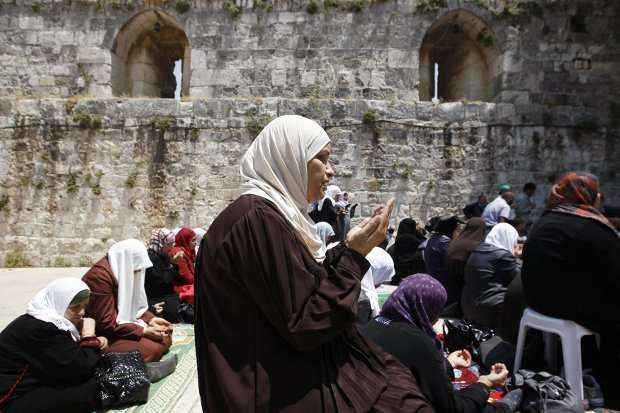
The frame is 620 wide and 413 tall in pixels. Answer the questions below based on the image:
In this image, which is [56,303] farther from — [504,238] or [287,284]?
[504,238]

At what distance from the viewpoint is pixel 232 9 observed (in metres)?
10.0

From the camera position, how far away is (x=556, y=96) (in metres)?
9.98

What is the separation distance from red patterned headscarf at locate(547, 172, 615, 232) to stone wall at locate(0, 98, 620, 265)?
613cm

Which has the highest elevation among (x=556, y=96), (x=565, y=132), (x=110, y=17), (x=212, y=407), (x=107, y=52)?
(x=110, y=17)

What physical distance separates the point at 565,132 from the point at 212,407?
10.1 metres

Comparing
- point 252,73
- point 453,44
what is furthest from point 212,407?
point 453,44

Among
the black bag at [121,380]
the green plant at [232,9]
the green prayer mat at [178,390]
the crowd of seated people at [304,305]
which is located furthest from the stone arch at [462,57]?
the black bag at [121,380]

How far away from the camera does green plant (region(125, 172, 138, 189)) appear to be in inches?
385

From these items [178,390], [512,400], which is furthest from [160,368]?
[512,400]

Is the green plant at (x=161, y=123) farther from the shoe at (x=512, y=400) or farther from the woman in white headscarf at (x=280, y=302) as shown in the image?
the woman in white headscarf at (x=280, y=302)

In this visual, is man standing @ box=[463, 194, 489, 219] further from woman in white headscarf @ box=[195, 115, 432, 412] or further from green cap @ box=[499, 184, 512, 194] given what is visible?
woman in white headscarf @ box=[195, 115, 432, 412]

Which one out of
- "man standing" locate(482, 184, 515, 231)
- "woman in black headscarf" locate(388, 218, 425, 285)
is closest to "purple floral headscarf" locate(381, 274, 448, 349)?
"woman in black headscarf" locate(388, 218, 425, 285)

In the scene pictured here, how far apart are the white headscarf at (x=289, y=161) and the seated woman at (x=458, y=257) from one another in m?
4.00

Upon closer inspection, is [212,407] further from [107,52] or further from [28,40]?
[28,40]
